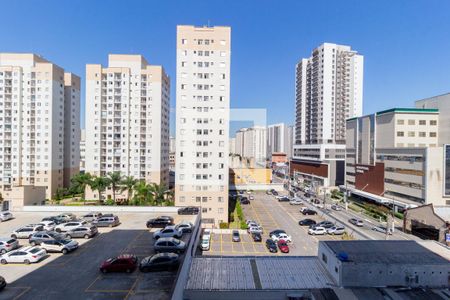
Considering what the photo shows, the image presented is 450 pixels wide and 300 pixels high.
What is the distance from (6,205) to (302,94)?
2699 inches

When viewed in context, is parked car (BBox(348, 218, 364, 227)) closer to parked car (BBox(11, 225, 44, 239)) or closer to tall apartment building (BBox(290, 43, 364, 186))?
tall apartment building (BBox(290, 43, 364, 186))

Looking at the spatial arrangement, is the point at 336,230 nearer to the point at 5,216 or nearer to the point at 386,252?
the point at 386,252

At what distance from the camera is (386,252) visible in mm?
14977

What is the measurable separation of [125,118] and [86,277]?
121 ft

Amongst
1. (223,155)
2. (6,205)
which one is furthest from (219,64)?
(6,205)

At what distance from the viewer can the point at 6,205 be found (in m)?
30.7

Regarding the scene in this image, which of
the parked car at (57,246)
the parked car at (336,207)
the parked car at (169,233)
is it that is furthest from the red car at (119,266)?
the parked car at (336,207)

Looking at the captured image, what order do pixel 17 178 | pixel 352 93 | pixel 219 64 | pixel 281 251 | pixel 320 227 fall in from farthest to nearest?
pixel 352 93
pixel 17 178
pixel 219 64
pixel 320 227
pixel 281 251

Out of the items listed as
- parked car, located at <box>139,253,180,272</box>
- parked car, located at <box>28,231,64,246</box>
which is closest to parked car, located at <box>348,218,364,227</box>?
parked car, located at <box>139,253,180,272</box>

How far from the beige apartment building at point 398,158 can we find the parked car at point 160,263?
33.8 meters

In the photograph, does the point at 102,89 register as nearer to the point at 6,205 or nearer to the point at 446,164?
the point at 6,205

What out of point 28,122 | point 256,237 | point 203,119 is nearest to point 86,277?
point 256,237

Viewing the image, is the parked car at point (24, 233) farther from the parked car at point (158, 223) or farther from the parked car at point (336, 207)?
the parked car at point (336, 207)

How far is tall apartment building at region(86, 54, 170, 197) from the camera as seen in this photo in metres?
45.2
